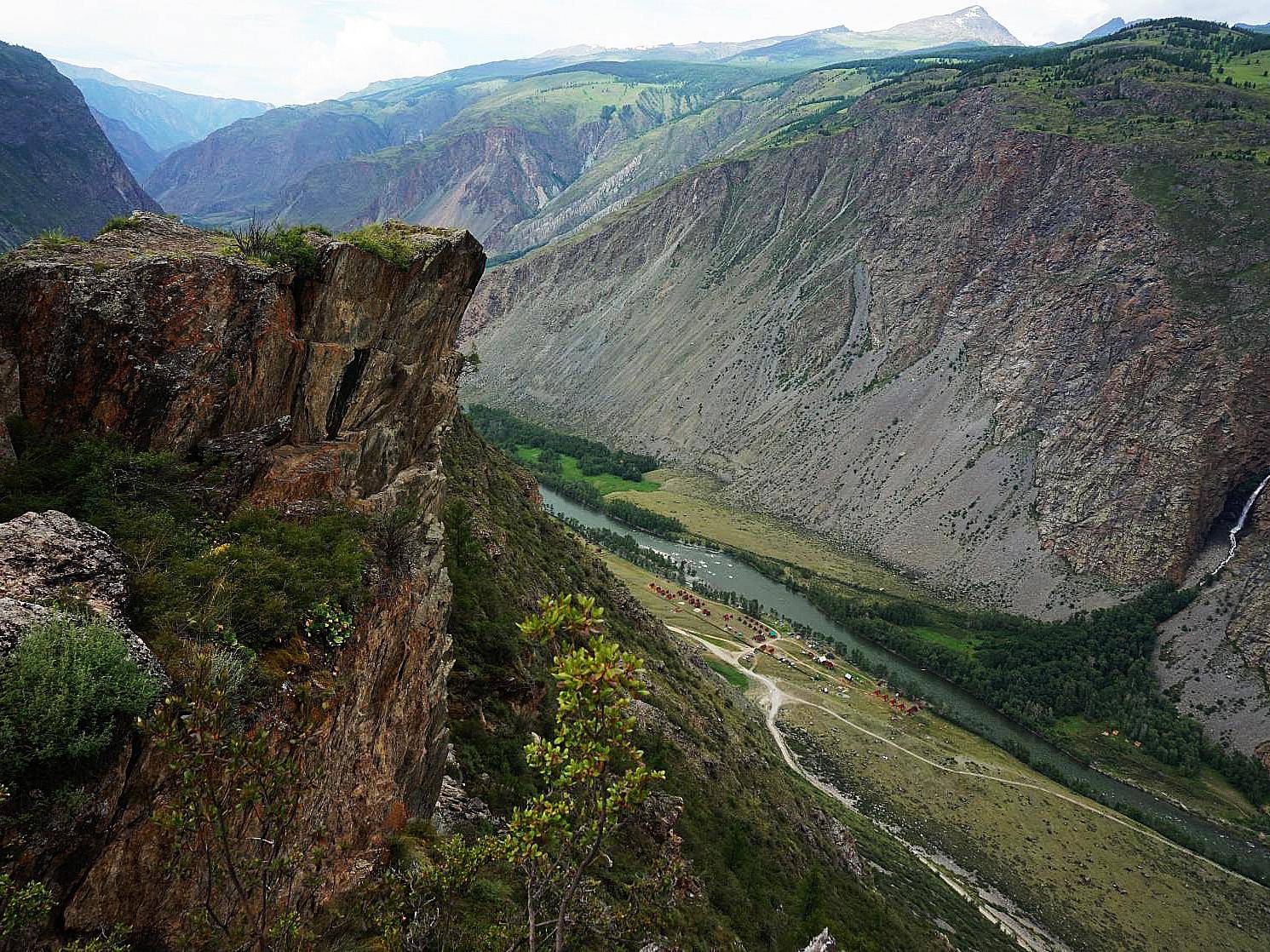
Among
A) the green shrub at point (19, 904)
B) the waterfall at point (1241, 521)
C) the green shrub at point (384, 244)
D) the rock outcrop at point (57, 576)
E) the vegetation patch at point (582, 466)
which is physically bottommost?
the vegetation patch at point (582, 466)

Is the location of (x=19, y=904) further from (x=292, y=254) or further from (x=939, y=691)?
(x=939, y=691)

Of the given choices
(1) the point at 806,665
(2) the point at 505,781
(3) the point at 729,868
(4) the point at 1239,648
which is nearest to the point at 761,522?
(1) the point at 806,665

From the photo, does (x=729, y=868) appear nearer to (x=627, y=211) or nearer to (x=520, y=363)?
(x=520, y=363)

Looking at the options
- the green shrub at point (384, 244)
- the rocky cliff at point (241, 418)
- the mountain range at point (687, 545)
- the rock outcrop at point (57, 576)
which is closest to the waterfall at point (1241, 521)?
the mountain range at point (687, 545)

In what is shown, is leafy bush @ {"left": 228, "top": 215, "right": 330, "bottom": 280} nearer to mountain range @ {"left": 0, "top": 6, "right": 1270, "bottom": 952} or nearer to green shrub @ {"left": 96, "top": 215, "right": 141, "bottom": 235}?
mountain range @ {"left": 0, "top": 6, "right": 1270, "bottom": 952}

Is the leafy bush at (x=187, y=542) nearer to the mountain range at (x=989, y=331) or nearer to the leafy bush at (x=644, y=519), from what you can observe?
the mountain range at (x=989, y=331)

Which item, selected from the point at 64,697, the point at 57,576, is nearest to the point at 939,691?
the point at 57,576
